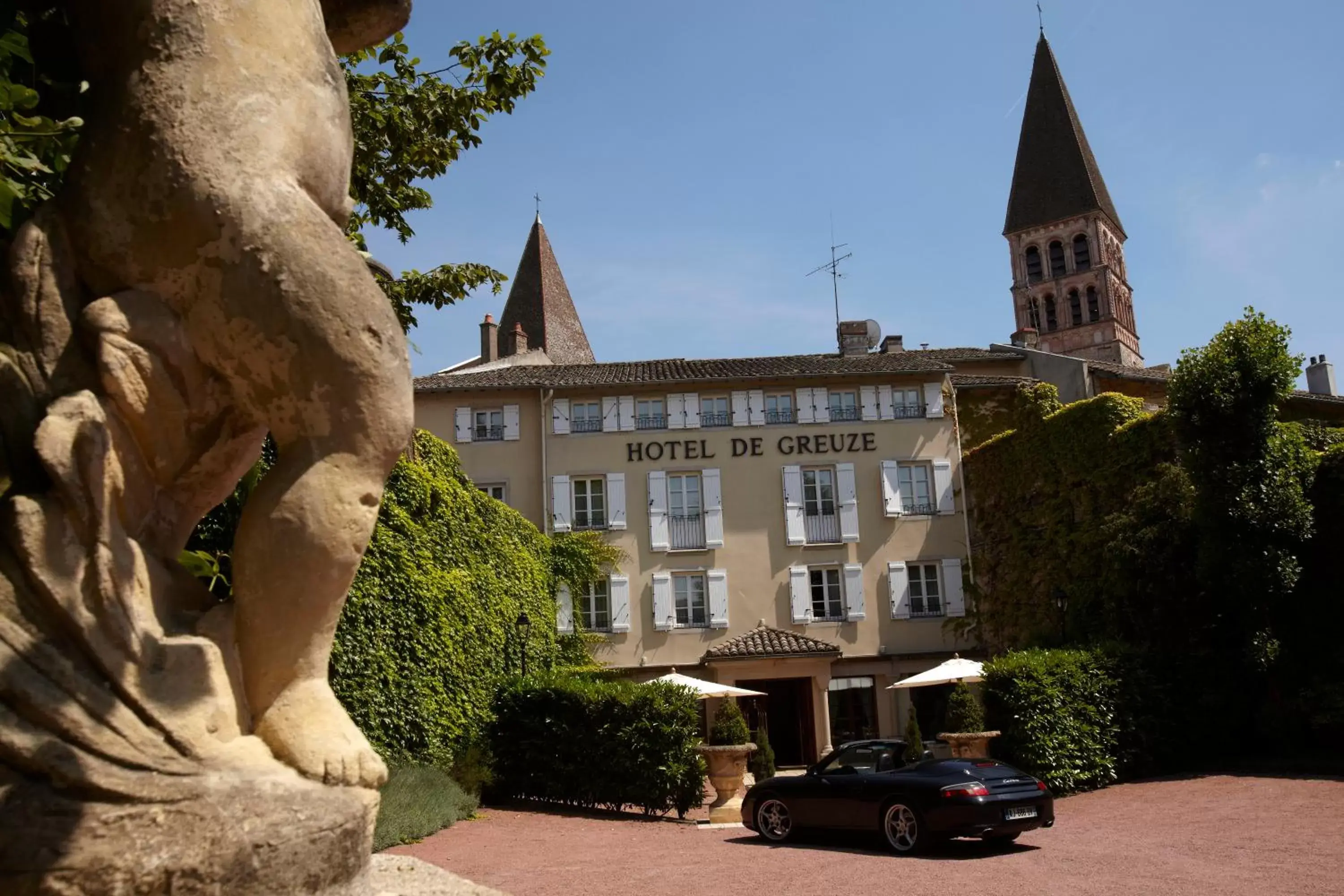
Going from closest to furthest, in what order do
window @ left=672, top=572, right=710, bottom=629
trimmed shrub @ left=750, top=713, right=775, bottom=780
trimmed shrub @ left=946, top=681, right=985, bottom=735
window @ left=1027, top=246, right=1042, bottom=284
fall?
trimmed shrub @ left=946, top=681, right=985, bottom=735, trimmed shrub @ left=750, top=713, right=775, bottom=780, window @ left=672, top=572, right=710, bottom=629, window @ left=1027, top=246, right=1042, bottom=284

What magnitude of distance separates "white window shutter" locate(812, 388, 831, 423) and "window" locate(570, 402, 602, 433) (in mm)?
6004

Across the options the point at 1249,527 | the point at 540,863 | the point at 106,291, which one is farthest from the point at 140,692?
the point at 1249,527

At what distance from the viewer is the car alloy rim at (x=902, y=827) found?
1060 centimetres

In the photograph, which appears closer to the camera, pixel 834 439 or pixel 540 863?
pixel 540 863

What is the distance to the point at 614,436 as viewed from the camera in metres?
30.6

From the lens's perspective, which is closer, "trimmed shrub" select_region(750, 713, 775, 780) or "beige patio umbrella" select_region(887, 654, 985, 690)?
"beige patio umbrella" select_region(887, 654, 985, 690)

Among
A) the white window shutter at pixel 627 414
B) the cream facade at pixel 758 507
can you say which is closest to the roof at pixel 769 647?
the cream facade at pixel 758 507

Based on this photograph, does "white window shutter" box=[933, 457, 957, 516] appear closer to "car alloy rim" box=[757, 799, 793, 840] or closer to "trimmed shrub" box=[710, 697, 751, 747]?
"trimmed shrub" box=[710, 697, 751, 747]

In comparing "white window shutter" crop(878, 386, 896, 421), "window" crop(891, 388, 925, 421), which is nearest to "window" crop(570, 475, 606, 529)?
"white window shutter" crop(878, 386, 896, 421)

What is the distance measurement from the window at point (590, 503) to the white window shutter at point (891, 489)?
7.71 m

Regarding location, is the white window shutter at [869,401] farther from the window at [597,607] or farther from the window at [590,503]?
the window at [597,607]

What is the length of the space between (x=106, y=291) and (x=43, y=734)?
893 millimetres

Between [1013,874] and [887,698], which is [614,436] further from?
[1013,874]

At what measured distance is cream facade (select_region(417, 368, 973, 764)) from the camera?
96.9 ft
